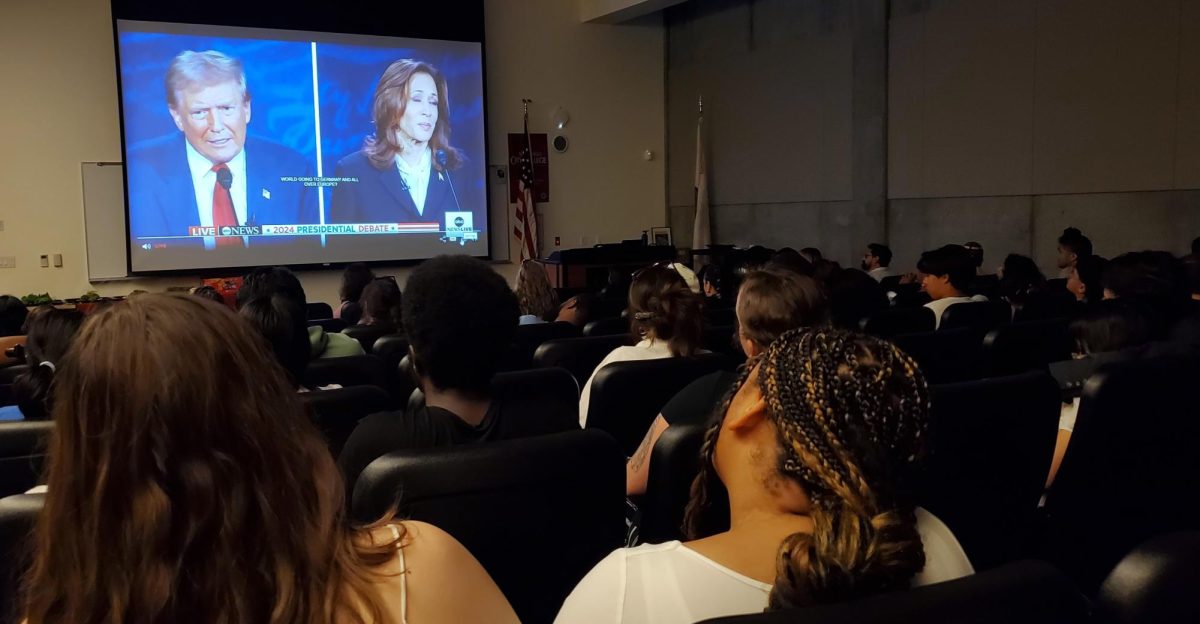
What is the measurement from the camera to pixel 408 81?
33.6 ft

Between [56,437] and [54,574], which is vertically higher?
[56,437]

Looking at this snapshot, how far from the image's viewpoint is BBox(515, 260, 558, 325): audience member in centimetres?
487

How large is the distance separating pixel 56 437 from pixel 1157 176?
766 centimetres

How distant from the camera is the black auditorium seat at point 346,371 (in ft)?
10.4

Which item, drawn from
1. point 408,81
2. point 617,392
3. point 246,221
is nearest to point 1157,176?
point 617,392

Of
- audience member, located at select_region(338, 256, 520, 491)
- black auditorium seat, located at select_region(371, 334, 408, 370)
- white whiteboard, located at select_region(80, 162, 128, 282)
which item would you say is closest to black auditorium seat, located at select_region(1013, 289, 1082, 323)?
black auditorium seat, located at select_region(371, 334, 408, 370)

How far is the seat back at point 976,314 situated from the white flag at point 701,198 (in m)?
6.77

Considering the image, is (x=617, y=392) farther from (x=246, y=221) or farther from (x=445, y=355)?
(x=246, y=221)

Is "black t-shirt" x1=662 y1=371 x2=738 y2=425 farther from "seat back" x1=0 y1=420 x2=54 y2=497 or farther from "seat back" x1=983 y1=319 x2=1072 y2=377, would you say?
"seat back" x1=983 y1=319 x2=1072 y2=377

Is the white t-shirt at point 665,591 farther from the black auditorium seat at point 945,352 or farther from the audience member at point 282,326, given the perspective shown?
the black auditorium seat at point 945,352

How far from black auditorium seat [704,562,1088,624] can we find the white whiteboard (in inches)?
374

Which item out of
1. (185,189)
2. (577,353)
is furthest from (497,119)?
(577,353)

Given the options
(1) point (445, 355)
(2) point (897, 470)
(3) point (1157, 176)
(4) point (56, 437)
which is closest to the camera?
(4) point (56, 437)

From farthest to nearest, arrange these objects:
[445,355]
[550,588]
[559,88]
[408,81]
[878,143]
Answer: [559,88] < [408,81] < [878,143] < [445,355] < [550,588]
